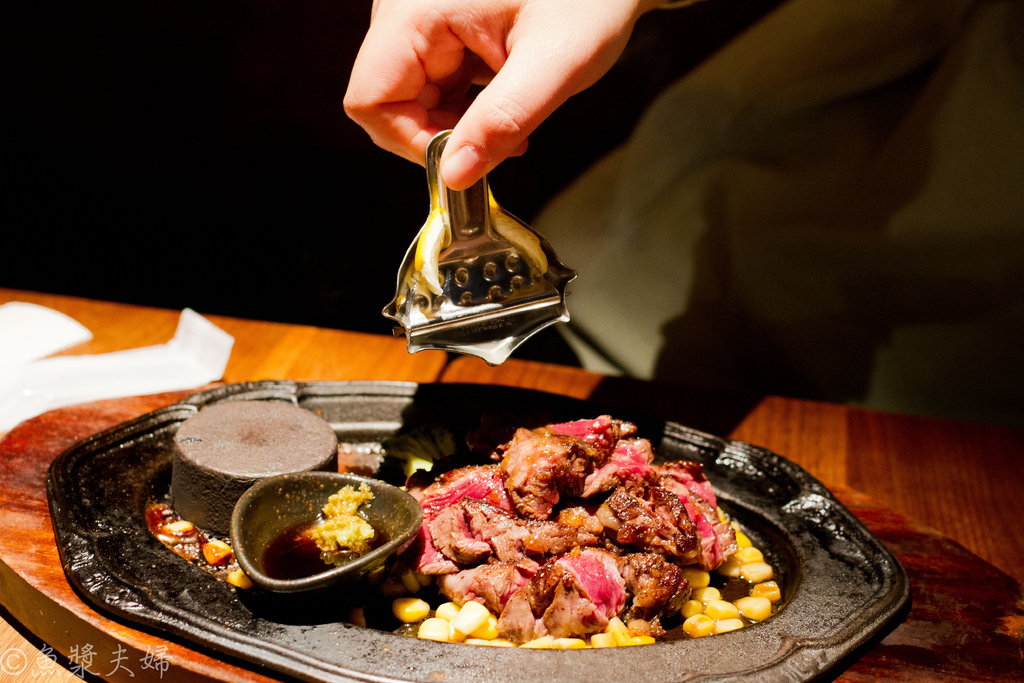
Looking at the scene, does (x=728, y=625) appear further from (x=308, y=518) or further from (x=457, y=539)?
(x=308, y=518)

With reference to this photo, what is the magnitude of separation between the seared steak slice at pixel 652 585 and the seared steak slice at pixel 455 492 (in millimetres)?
420

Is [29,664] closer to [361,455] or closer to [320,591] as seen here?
[320,591]

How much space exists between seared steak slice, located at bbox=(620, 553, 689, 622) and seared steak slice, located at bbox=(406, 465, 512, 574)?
1.38ft

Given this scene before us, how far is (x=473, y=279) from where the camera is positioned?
233 centimetres

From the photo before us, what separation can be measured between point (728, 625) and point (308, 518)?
4.28 feet

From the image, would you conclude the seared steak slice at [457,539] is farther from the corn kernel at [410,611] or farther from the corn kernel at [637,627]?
the corn kernel at [637,627]

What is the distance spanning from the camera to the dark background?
4.15 m

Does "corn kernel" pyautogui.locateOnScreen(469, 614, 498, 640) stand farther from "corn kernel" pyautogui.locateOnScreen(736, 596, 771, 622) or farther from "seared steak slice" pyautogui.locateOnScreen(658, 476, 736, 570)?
"corn kernel" pyautogui.locateOnScreen(736, 596, 771, 622)

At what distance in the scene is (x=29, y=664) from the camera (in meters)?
1.93

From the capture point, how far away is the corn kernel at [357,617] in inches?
80.8

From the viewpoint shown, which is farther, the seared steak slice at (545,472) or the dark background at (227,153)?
the dark background at (227,153)

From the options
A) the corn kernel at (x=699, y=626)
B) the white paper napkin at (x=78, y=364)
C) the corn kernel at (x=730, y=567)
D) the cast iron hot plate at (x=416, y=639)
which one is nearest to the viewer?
the cast iron hot plate at (x=416, y=639)

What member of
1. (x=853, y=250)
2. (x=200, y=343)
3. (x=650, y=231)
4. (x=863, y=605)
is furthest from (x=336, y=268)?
(x=863, y=605)

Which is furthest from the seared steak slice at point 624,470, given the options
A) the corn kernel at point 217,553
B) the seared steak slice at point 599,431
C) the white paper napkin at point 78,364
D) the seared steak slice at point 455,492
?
the white paper napkin at point 78,364
